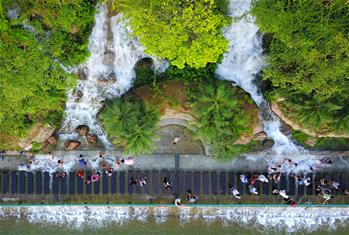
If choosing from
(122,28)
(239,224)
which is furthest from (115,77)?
(239,224)

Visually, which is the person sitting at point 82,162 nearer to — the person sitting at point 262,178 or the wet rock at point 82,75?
the wet rock at point 82,75

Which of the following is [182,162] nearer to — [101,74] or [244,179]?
[244,179]

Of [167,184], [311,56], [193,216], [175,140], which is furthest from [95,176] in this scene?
[311,56]

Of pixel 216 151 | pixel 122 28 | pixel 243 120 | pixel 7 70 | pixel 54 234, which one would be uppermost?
pixel 122 28

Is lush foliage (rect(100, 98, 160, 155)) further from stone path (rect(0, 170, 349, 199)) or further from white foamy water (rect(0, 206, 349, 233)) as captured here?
white foamy water (rect(0, 206, 349, 233))

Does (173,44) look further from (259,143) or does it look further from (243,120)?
(259,143)

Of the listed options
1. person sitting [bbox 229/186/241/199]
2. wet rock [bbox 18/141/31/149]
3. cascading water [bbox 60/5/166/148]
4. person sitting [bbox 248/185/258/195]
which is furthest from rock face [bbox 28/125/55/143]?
person sitting [bbox 248/185/258/195]

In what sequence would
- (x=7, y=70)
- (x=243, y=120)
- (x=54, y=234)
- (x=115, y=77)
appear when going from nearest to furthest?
(x=7, y=70) < (x=243, y=120) < (x=115, y=77) < (x=54, y=234)
